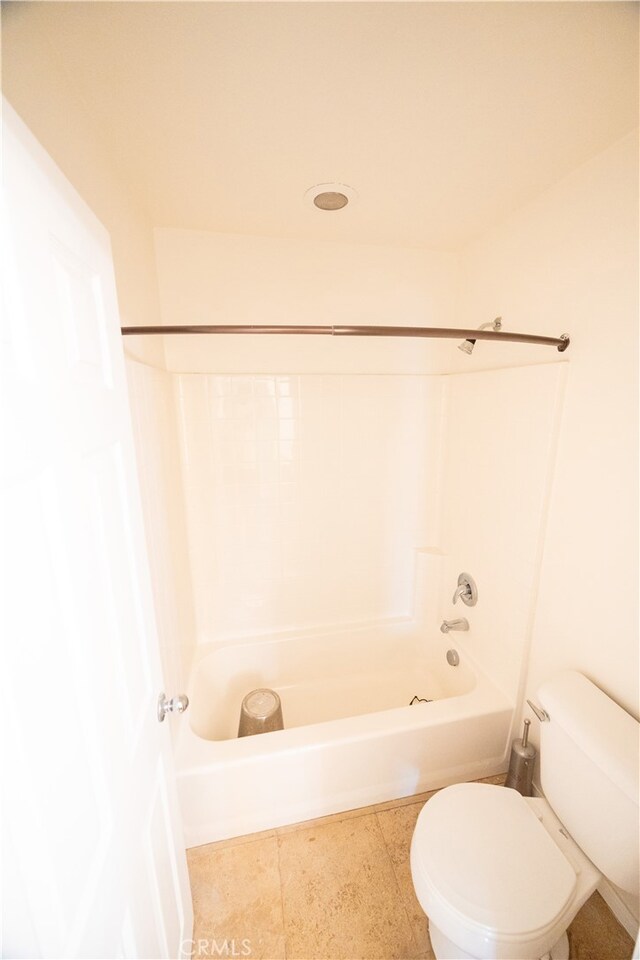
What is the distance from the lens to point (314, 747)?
4.18ft

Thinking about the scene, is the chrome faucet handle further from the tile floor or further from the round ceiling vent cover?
the round ceiling vent cover

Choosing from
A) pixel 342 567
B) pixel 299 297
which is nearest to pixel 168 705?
pixel 342 567

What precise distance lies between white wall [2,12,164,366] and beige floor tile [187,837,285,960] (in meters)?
1.77

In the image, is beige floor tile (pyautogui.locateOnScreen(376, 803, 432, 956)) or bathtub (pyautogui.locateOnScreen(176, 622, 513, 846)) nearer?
beige floor tile (pyautogui.locateOnScreen(376, 803, 432, 956))

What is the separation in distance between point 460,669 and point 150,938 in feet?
4.69

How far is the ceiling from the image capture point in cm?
68

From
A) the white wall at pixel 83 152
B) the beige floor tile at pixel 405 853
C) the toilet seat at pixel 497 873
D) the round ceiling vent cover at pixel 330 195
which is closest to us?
the white wall at pixel 83 152

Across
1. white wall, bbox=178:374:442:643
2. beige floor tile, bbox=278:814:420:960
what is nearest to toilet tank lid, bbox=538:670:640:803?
beige floor tile, bbox=278:814:420:960

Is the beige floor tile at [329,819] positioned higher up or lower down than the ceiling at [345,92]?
lower down

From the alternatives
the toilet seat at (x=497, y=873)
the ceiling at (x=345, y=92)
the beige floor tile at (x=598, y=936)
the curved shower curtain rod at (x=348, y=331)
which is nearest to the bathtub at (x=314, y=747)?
the toilet seat at (x=497, y=873)

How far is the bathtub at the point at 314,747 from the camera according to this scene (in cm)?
125

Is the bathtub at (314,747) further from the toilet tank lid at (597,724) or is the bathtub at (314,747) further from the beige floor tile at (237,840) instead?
the toilet tank lid at (597,724)

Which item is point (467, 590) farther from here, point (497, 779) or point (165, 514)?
point (165, 514)

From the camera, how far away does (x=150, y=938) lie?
28.0 inches
